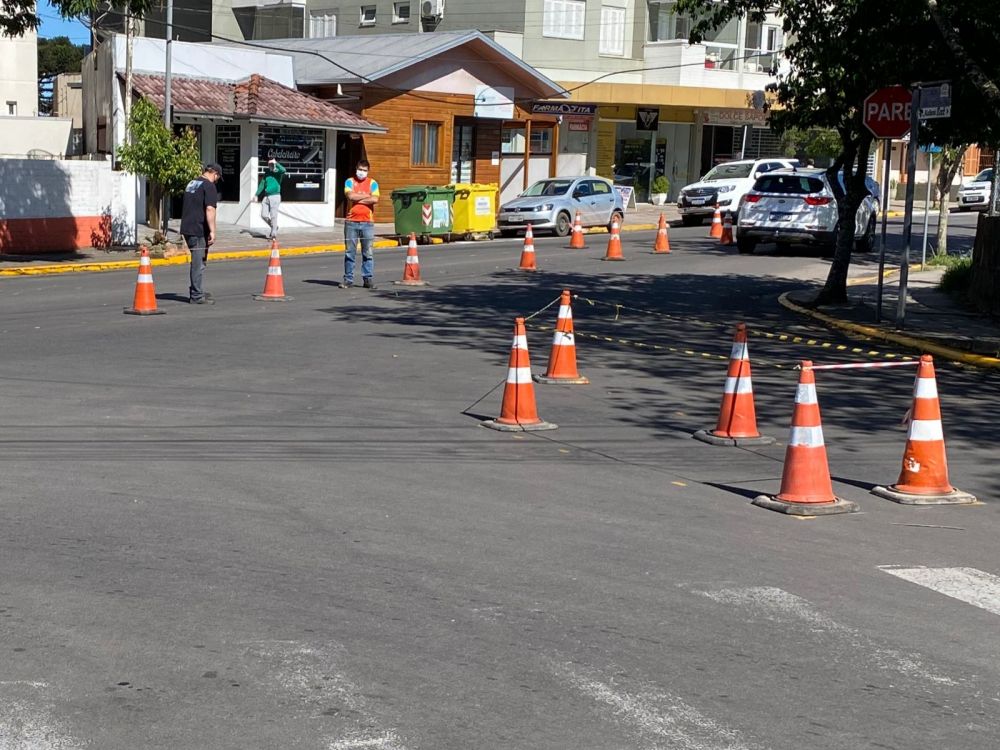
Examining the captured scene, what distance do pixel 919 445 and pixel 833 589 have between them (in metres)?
2.54

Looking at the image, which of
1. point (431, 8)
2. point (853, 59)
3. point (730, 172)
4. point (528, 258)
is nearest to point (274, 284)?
point (528, 258)

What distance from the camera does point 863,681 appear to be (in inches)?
209

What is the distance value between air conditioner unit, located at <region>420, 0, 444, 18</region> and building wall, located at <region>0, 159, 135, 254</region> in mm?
24977

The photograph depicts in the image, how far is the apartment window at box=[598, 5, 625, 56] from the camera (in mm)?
52906

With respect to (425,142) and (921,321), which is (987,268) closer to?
(921,321)

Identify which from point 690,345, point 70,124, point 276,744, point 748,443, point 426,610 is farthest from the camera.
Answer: point 70,124

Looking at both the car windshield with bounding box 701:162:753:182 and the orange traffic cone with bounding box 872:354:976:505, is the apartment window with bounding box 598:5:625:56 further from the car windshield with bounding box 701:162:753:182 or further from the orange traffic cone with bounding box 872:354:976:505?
the orange traffic cone with bounding box 872:354:976:505

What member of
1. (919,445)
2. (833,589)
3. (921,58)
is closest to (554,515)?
(833,589)

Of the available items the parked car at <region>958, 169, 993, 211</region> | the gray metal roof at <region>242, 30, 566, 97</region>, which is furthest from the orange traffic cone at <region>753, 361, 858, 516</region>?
the parked car at <region>958, 169, 993, 211</region>

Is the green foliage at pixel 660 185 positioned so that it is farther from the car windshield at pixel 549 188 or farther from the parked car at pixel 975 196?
the car windshield at pixel 549 188

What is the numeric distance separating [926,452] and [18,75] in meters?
52.0

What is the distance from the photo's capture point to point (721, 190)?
39000 millimetres

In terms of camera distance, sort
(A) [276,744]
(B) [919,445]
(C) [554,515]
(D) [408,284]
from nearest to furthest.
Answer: (A) [276,744] < (C) [554,515] < (B) [919,445] < (D) [408,284]

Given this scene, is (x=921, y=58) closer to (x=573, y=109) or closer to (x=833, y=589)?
(x=833, y=589)
